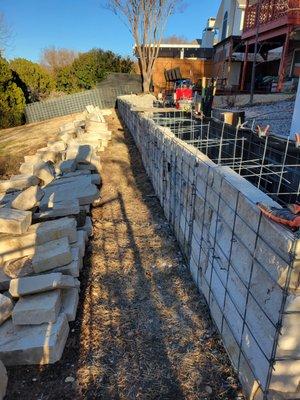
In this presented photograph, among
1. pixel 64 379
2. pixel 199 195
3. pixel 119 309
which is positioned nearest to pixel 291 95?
pixel 199 195

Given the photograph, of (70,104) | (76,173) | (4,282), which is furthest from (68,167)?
(70,104)

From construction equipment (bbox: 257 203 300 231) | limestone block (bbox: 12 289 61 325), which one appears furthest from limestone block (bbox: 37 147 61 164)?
construction equipment (bbox: 257 203 300 231)

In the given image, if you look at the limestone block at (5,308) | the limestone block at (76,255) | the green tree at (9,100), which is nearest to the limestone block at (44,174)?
the limestone block at (76,255)

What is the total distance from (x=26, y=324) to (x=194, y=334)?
170 centimetres

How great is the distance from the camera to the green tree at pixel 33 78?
25078mm

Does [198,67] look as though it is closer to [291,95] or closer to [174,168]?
[291,95]

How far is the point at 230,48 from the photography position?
22.4 meters

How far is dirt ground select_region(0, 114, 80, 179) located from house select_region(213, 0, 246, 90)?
38.1 ft

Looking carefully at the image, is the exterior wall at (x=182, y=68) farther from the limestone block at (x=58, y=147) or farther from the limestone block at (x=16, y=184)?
the limestone block at (x=16, y=184)

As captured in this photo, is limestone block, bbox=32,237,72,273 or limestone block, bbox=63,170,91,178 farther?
limestone block, bbox=63,170,91,178

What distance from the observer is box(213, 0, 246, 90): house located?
74.2ft

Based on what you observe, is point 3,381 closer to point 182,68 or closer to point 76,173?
point 76,173

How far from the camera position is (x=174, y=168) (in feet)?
17.4

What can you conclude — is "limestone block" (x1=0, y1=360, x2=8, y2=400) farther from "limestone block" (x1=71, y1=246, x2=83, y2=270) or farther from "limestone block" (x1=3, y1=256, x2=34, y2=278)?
"limestone block" (x1=71, y1=246, x2=83, y2=270)
